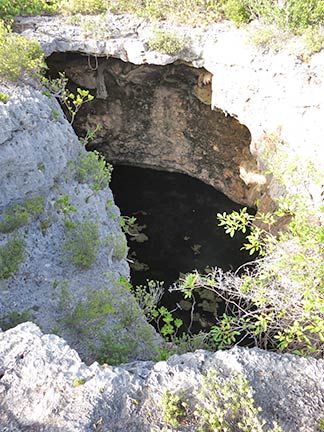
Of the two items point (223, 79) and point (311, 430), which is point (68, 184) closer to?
point (223, 79)

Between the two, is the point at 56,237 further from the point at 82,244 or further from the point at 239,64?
the point at 239,64

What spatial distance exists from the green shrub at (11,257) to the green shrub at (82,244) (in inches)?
26.7

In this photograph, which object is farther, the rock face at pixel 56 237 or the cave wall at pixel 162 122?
the cave wall at pixel 162 122

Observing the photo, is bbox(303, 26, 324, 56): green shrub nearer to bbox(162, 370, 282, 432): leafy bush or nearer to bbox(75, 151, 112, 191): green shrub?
bbox(75, 151, 112, 191): green shrub

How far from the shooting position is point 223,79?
8953 mm

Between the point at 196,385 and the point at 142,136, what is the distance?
36.2 ft

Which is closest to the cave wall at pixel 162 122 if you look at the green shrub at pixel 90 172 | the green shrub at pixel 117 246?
the green shrub at pixel 90 172

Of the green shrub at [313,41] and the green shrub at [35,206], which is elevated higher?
the green shrub at [313,41]

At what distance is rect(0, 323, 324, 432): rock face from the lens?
3.38m

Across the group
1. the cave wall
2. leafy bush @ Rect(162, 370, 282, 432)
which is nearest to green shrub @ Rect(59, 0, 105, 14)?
the cave wall

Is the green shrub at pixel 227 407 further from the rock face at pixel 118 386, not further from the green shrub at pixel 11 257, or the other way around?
the green shrub at pixel 11 257

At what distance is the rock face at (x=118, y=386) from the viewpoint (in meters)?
3.38

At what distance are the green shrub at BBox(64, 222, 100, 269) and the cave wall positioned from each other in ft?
19.6

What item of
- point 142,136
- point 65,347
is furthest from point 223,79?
point 65,347
